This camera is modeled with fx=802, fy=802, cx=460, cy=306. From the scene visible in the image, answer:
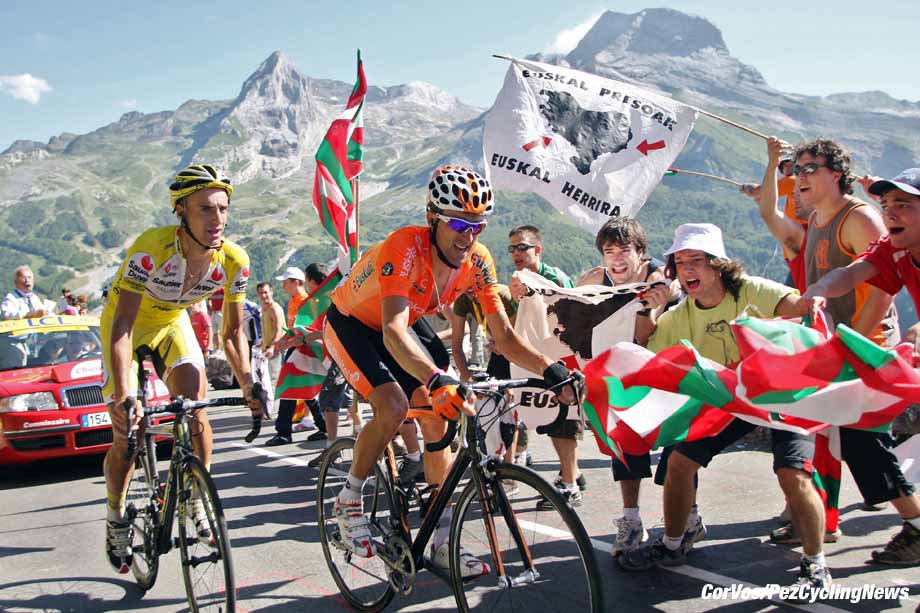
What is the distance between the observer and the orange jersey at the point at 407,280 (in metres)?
4.11

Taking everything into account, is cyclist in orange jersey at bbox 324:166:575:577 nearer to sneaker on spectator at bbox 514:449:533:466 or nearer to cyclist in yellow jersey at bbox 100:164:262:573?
cyclist in yellow jersey at bbox 100:164:262:573

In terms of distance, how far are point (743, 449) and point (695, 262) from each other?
3.81m

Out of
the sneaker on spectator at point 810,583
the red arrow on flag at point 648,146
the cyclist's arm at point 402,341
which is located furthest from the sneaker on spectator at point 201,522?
the red arrow on flag at point 648,146

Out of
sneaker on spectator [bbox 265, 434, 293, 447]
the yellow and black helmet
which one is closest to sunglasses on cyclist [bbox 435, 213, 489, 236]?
the yellow and black helmet

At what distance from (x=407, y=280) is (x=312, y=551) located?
8.22 feet

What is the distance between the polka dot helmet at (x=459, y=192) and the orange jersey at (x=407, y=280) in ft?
0.82

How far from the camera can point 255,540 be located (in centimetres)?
597

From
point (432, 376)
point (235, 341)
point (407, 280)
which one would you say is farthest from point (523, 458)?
point (432, 376)

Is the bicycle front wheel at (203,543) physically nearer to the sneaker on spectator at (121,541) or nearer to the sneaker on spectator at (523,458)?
the sneaker on spectator at (121,541)

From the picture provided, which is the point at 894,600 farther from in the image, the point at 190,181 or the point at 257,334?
the point at 257,334

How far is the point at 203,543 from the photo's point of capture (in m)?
4.08

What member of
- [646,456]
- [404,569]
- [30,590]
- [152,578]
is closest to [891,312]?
[646,456]

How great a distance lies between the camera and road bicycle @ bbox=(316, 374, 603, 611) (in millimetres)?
3314

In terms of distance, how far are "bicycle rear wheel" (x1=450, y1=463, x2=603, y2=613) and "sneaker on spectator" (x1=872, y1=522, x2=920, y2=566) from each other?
7.11 feet
